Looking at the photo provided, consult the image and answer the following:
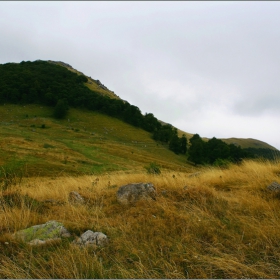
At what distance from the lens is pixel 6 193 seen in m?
5.69

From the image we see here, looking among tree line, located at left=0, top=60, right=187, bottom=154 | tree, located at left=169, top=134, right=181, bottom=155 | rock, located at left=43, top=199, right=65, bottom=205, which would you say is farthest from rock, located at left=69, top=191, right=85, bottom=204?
tree line, located at left=0, top=60, right=187, bottom=154

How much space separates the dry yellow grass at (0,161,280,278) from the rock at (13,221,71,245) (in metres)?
0.13

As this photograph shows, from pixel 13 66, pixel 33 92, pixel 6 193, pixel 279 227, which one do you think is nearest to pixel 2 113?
pixel 33 92

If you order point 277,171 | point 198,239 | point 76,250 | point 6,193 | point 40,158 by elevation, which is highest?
point 277,171

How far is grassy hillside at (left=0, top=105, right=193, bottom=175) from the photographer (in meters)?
33.1

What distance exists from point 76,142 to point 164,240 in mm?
49510

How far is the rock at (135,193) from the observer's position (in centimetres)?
565

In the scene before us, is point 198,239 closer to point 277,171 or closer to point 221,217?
point 221,217

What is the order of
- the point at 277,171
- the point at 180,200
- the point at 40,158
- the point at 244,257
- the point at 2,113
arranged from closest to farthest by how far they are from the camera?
the point at 244,257, the point at 180,200, the point at 277,171, the point at 40,158, the point at 2,113

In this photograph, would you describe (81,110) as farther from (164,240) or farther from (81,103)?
(164,240)

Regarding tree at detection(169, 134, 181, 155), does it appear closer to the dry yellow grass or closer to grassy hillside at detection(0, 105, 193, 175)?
grassy hillside at detection(0, 105, 193, 175)

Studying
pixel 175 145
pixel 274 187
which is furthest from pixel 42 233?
pixel 175 145

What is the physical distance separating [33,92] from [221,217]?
9154 centimetres

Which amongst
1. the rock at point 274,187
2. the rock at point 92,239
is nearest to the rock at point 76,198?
the rock at point 92,239
